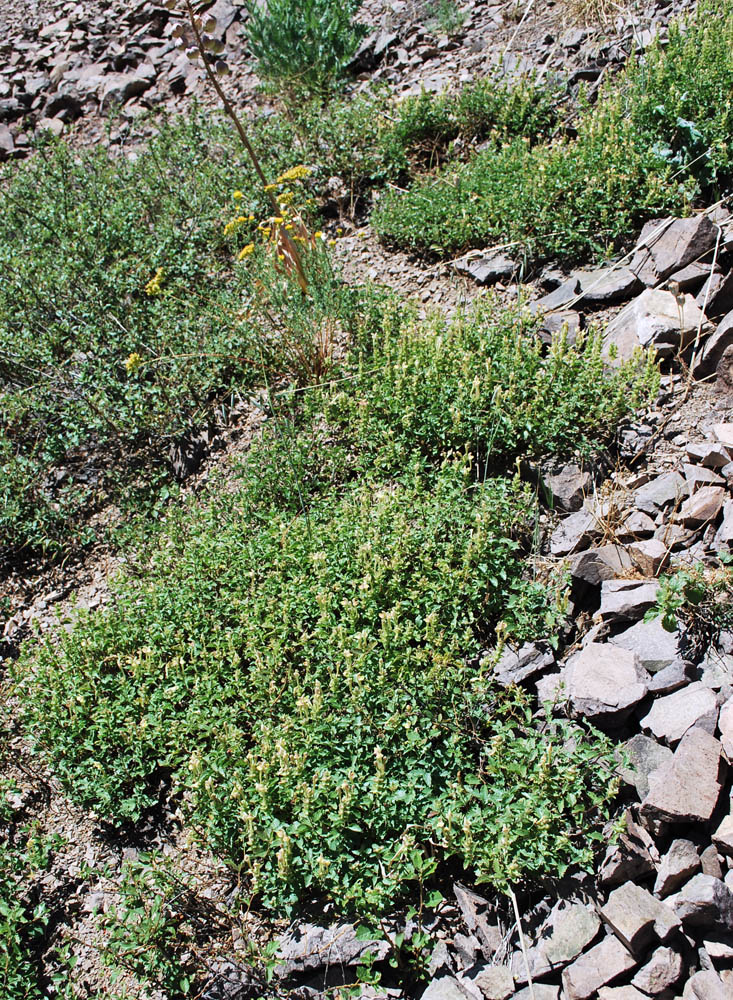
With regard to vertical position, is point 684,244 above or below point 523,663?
above

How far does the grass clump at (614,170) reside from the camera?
495 centimetres

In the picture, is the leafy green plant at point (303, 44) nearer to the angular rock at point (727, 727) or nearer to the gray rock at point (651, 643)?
the gray rock at point (651, 643)

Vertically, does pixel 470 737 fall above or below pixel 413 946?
above

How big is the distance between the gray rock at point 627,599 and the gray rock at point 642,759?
56cm

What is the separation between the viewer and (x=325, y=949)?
9.33ft

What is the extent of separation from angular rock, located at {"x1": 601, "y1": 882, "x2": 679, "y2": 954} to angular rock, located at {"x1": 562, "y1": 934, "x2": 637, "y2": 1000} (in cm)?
4

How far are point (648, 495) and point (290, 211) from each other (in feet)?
11.6

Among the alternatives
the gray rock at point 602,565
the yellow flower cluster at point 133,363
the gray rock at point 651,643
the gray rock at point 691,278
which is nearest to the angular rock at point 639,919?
the gray rock at point 651,643

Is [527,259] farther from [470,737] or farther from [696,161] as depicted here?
[470,737]

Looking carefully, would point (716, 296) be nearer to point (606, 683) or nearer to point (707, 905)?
point (606, 683)

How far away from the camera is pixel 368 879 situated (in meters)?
2.88

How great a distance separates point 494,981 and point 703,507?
2.14m

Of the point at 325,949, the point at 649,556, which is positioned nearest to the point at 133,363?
the point at 649,556

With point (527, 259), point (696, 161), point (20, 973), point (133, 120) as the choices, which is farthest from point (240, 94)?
point (20, 973)
